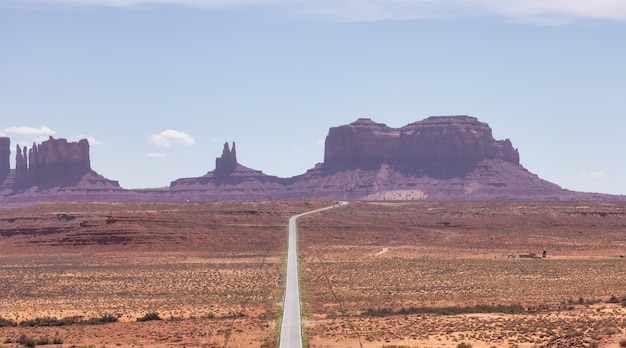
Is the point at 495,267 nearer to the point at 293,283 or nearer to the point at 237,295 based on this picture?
the point at 293,283

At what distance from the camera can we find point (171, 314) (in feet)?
142

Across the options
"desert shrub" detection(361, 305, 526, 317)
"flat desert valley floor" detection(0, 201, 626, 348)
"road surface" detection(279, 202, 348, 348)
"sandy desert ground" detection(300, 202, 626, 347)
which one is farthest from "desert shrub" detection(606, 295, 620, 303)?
"road surface" detection(279, 202, 348, 348)

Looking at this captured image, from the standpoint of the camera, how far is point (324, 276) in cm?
5984

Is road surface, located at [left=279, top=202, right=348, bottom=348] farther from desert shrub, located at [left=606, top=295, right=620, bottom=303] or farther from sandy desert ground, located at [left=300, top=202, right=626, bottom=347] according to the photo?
desert shrub, located at [left=606, top=295, right=620, bottom=303]

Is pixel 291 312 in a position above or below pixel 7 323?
above

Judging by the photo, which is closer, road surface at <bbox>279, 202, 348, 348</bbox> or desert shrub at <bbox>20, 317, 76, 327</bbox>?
road surface at <bbox>279, 202, 348, 348</bbox>

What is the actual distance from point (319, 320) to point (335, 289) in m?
13.8

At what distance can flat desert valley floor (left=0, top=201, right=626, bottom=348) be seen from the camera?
36.2m

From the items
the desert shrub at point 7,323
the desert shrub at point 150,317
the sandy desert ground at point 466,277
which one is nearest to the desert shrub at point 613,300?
the sandy desert ground at point 466,277

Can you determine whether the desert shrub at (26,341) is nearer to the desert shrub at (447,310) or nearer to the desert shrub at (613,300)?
the desert shrub at (447,310)

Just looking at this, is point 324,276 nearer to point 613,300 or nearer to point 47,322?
point 613,300

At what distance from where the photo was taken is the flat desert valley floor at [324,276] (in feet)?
119

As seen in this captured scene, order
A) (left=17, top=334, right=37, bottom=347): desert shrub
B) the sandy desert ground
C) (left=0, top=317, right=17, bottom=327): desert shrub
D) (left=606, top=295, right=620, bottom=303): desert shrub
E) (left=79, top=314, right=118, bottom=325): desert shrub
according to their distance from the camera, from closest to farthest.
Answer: (left=17, top=334, right=37, bottom=347): desert shrub, the sandy desert ground, (left=0, top=317, right=17, bottom=327): desert shrub, (left=79, top=314, right=118, bottom=325): desert shrub, (left=606, top=295, right=620, bottom=303): desert shrub

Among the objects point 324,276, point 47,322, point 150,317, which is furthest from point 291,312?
point 324,276
